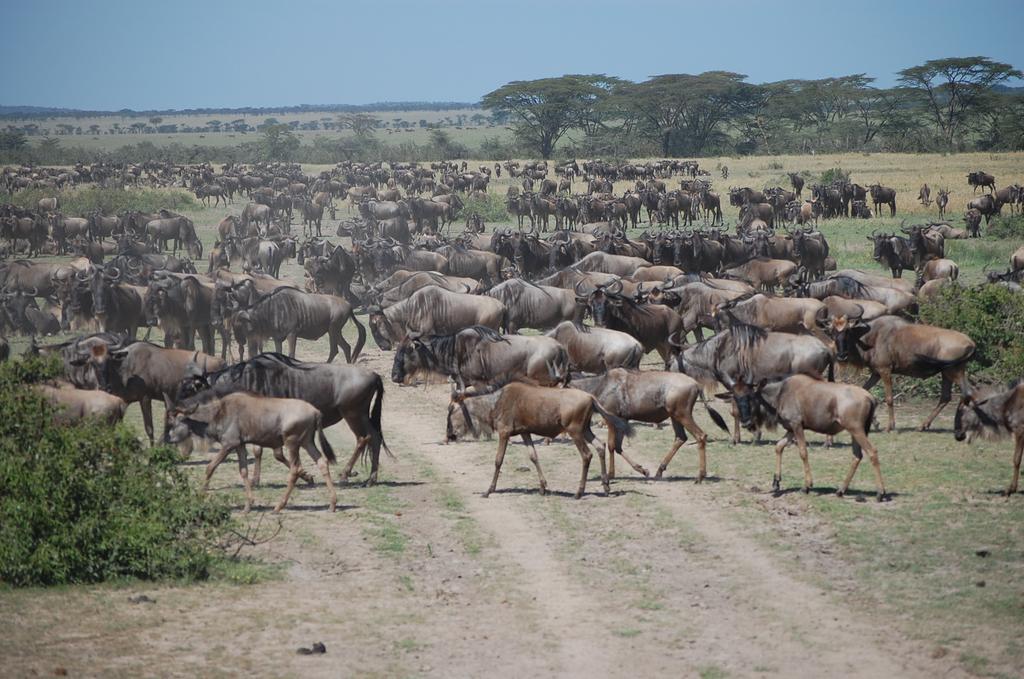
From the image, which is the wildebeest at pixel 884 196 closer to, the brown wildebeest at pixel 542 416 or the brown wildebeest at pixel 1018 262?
the brown wildebeest at pixel 1018 262

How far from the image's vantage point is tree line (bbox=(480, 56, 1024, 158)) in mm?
73500

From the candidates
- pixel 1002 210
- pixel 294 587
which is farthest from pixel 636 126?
pixel 294 587

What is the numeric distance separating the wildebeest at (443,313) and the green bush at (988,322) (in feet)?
20.6

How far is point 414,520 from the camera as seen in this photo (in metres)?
10.5

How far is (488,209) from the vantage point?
4384 centimetres

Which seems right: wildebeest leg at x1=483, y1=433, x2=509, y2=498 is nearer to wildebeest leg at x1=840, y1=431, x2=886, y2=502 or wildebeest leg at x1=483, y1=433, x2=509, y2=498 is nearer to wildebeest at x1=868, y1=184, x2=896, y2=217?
wildebeest leg at x1=840, y1=431, x2=886, y2=502

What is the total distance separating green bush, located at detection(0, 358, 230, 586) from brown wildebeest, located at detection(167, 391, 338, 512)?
39.3 inches

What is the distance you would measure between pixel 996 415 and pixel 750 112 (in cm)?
6838

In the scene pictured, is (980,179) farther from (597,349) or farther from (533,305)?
(597,349)

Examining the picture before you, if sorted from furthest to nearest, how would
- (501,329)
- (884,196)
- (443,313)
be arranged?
1. (884,196)
2. (501,329)
3. (443,313)

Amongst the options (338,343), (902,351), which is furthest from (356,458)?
(338,343)

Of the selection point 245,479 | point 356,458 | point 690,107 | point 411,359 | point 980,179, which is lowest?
point 356,458

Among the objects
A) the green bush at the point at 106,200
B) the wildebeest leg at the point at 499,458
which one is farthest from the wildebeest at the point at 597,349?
the green bush at the point at 106,200

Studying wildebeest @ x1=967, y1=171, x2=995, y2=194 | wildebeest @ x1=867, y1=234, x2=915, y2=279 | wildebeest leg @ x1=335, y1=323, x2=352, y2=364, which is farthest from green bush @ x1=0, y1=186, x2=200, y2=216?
wildebeest @ x1=967, y1=171, x2=995, y2=194
